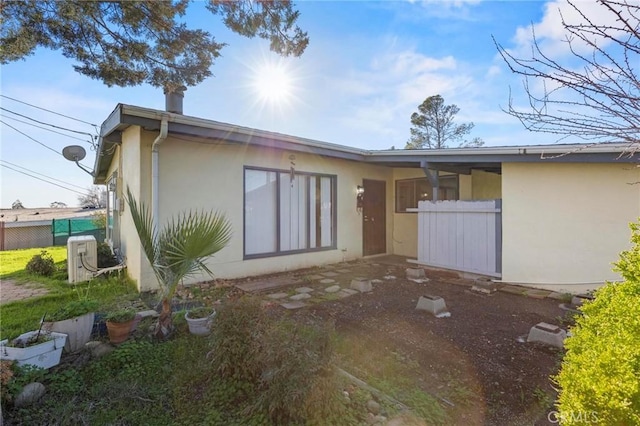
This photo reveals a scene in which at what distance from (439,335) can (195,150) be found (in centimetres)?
506

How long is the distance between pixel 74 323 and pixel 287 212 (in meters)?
4.65

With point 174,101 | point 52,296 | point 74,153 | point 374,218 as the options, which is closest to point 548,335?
point 374,218

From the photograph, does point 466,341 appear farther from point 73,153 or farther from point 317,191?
point 73,153

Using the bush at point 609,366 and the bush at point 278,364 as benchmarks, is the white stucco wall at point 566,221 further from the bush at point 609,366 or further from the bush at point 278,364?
the bush at point 278,364

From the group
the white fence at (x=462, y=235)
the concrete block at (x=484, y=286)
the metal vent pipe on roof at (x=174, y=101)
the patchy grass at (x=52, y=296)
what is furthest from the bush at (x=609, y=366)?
the metal vent pipe on roof at (x=174, y=101)

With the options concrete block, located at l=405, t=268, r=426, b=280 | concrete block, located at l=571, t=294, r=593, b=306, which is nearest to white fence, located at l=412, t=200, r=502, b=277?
concrete block, located at l=405, t=268, r=426, b=280

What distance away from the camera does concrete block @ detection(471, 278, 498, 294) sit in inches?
222

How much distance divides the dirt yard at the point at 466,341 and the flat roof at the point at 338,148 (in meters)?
2.24

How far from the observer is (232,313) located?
2.71 m

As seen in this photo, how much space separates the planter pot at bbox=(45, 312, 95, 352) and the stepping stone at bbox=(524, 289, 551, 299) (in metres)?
6.33

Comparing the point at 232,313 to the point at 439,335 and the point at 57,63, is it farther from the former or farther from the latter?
the point at 57,63

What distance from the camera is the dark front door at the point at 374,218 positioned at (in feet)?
29.9

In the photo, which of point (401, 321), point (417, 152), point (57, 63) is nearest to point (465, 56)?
point (417, 152)

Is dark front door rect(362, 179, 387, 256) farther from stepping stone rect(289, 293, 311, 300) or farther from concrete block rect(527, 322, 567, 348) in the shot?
concrete block rect(527, 322, 567, 348)
